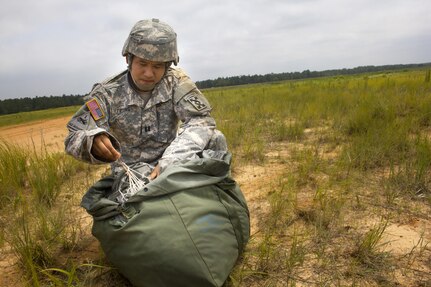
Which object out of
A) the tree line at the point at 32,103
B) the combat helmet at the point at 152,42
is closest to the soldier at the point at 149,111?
the combat helmet at the point at 152,42

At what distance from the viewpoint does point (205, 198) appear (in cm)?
139

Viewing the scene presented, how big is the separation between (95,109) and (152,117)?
0.38m

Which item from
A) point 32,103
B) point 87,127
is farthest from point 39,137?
point 32,103

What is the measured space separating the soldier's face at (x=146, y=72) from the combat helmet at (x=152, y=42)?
0.20ft

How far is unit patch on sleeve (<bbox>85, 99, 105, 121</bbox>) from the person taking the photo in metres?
1.77

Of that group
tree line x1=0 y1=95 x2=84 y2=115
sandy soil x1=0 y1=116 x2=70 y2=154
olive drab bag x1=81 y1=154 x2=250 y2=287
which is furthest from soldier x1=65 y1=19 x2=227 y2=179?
tree line x1=0 y1=95 x2=84 y2=115

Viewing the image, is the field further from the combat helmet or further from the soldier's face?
the combat helmet

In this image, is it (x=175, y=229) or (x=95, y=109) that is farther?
(x=95, y=109)

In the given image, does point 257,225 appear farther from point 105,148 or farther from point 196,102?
point 105,148

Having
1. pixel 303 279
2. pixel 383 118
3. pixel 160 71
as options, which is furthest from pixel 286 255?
pixel 383 118

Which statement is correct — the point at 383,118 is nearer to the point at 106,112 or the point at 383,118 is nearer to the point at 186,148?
the point at 186,148

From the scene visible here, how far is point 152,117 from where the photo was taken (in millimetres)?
2049

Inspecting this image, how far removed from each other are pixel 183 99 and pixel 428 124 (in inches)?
128

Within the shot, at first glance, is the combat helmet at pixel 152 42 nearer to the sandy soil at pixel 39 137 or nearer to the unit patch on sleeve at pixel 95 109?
the unit patch on sleeve at pixel 95 109
